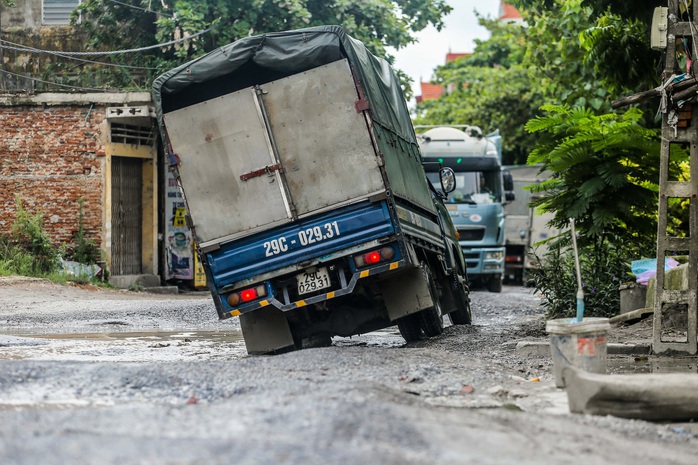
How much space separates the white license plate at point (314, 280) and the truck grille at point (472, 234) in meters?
13.6

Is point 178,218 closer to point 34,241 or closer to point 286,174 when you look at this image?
point 34,241

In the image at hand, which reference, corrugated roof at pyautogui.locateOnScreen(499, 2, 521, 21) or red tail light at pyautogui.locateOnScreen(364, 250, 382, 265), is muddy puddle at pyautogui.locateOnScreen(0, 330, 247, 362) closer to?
red tail light at pyautogui.locateOnScreen(364, 250, 382, 265)

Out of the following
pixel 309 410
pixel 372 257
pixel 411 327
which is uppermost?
pixel 372 257

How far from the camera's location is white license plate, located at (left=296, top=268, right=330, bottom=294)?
10.9 meters

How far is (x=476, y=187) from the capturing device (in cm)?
2386

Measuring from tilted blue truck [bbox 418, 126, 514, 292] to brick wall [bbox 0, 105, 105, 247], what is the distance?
7667 mm

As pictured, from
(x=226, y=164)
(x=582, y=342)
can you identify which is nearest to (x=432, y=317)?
(x=226, y=164)

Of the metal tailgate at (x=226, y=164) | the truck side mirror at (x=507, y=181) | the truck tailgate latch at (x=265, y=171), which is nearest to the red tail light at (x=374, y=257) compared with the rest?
the metal tailgate at (x=226, y=164)

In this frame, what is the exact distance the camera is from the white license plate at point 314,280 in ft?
35.6

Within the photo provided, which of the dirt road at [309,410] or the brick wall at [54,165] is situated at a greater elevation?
the brick wall at [54,165]

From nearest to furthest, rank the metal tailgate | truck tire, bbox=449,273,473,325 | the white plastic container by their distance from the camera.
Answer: the white plastic container → the metal tailgate → truck tire, bbox=449,273,473,325

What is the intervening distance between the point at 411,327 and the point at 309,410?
701 cm

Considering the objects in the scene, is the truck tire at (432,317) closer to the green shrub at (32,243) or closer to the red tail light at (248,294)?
the red tail light at (248,294)

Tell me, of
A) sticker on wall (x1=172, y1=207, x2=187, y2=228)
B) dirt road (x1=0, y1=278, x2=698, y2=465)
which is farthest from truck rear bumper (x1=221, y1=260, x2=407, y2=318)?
sticker on wall (x1=172, y1=207, x2=187, y2=228)
